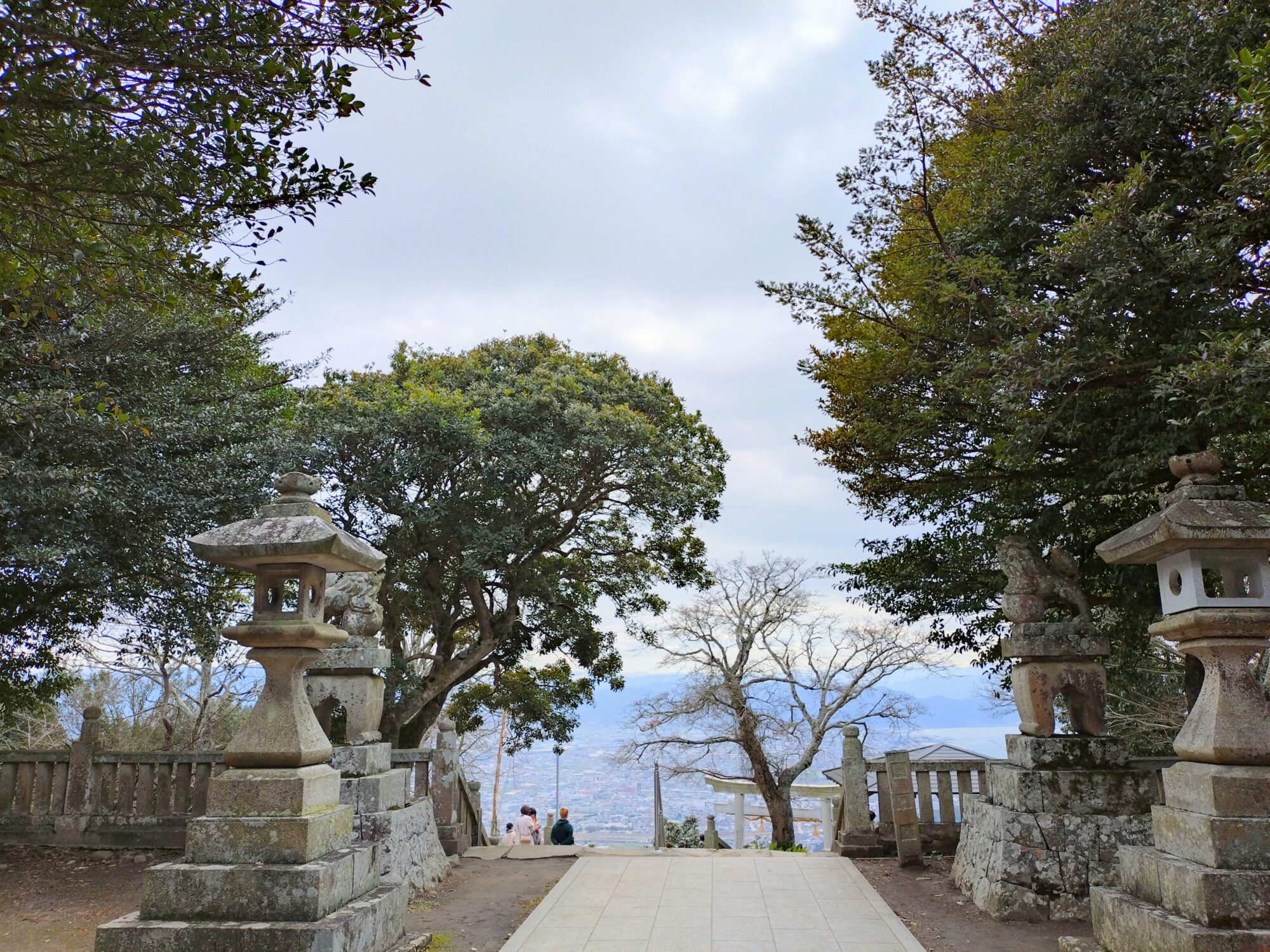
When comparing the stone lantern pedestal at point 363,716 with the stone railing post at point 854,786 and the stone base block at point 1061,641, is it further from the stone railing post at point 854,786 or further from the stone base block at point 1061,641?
the stone base block at point 1061,641

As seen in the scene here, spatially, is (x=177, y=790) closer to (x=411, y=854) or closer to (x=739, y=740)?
(x=411, y=854)

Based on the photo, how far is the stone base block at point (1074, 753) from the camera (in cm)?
716

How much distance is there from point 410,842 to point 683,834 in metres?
14.8

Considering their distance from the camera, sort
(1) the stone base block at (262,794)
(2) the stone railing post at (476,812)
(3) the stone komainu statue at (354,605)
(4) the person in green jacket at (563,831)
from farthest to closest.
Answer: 1. (4) the person in green jacket at (563,831)
2. (2) the stone railing post at (476,812)
3. (3) the stone komainu statue at (354,605)
4. (1) the stone base block at (262,794)

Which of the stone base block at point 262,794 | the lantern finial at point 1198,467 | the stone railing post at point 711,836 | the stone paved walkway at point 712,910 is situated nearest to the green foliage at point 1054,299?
the lantern finial at point 1198,467

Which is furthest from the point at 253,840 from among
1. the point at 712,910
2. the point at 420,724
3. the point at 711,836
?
the point at 711,836

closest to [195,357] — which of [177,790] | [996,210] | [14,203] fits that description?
[177,790]

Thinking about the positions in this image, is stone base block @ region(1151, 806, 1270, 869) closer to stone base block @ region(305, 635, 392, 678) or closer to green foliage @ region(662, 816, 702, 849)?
stone base block @ region(305, 635, 392, 678)

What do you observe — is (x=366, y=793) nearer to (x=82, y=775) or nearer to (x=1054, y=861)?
(x=82, y=775)

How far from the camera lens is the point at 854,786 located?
33.3 feet

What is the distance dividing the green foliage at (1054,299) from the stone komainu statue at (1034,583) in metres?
0.92

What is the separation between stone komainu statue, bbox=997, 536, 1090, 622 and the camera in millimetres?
7582

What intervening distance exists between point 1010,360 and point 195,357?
360 inches

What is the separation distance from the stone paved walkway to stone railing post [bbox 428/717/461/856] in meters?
1.62
